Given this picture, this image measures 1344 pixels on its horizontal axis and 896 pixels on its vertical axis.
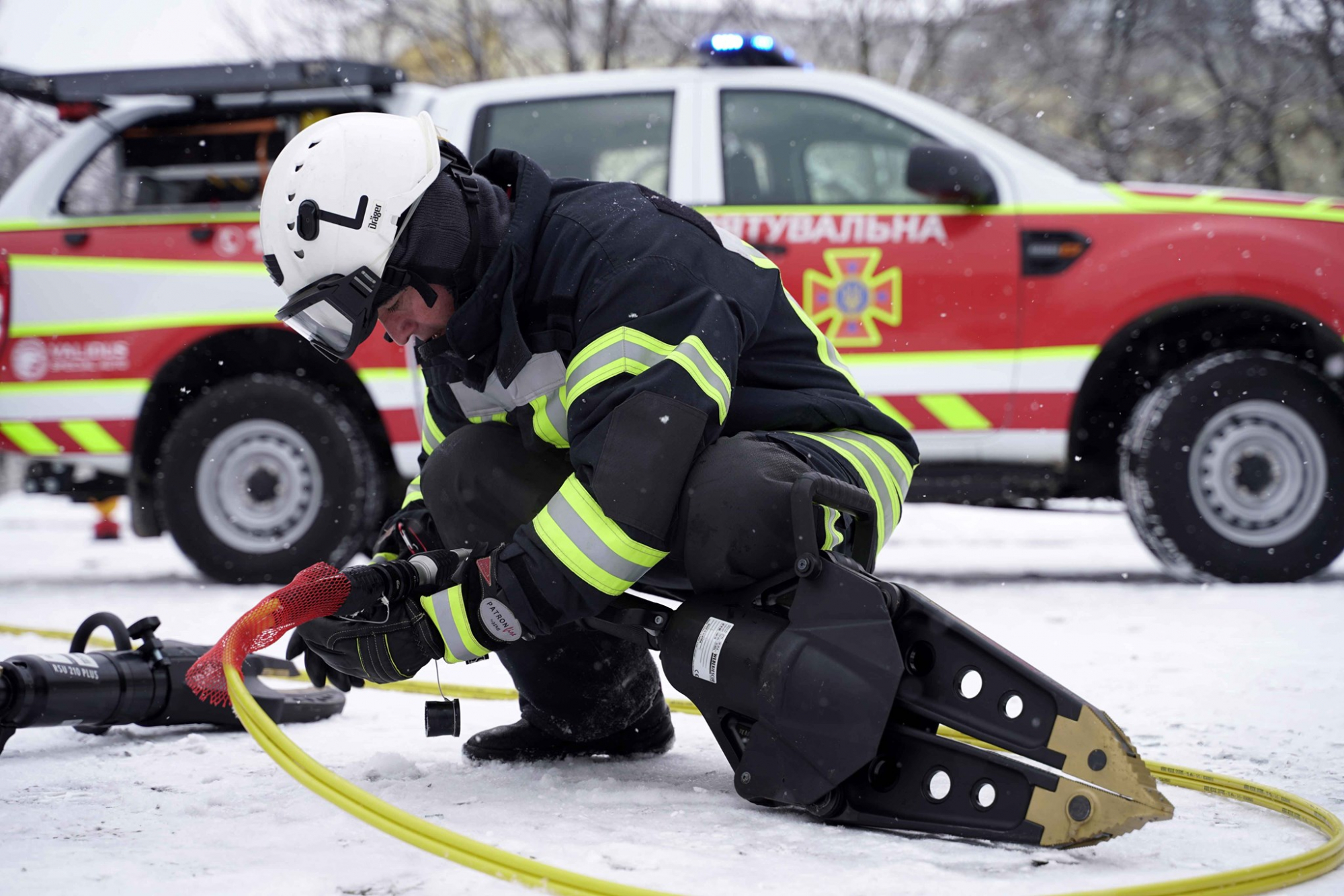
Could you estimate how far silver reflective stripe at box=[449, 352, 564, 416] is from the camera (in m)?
2.08

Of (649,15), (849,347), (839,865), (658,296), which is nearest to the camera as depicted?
(839,865)

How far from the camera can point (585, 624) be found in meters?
2.14

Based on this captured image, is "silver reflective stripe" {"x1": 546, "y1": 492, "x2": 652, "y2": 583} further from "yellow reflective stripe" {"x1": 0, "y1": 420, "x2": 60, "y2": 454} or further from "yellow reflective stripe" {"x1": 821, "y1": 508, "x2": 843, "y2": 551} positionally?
"yellow reflective stripe" {"x1": 0, "y1": 420, "x2": 60, "y2": 454}

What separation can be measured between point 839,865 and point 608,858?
31 cm

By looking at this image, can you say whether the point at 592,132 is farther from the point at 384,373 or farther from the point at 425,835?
the point at 425,835

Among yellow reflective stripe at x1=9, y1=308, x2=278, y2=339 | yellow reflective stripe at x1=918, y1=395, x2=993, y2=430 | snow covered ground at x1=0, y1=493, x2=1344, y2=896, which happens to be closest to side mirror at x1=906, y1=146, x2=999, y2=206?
yellow reflective stripe at x1=918, y1=395, x2=993, y2=430

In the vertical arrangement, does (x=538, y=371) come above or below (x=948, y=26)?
below

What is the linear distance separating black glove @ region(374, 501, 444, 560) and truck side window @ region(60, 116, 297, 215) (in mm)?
2492

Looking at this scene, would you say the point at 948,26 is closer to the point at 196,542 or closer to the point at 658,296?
the point at 196,542

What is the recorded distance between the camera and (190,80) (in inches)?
168

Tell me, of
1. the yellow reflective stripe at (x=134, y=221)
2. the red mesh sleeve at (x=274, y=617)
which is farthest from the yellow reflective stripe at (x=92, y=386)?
the red mesh sleeve at (x=274, y=617)

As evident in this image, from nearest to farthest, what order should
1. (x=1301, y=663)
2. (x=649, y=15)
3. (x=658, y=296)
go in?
(x=658, y=296), (x=1301, y=663), (x=649, y=15)

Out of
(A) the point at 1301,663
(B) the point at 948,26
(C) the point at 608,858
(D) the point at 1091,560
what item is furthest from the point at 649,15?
(C) the point at 608,858

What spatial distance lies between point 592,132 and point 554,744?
2.70 metres
